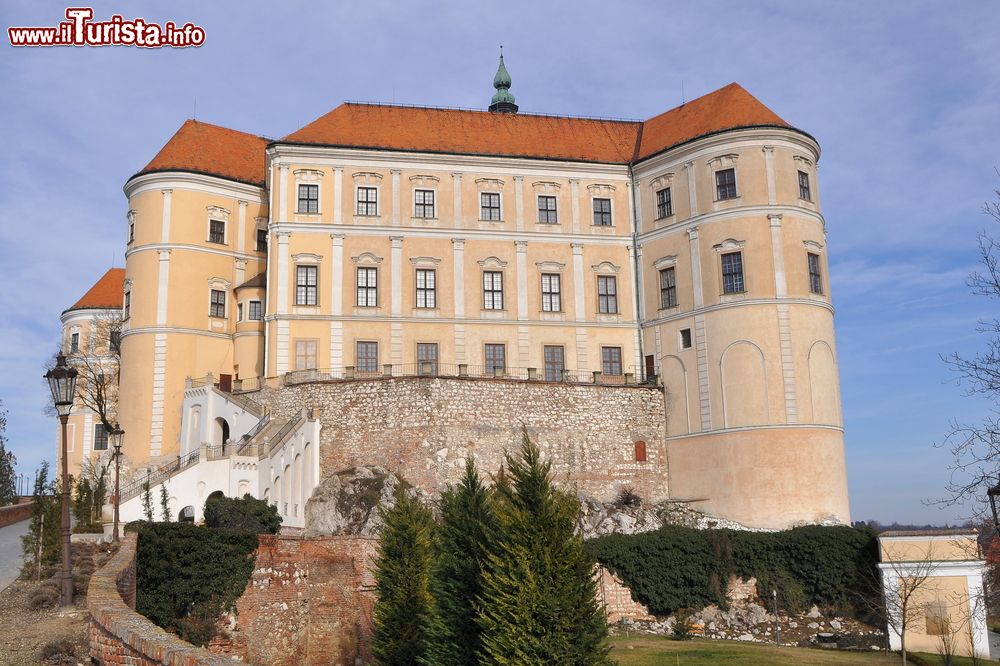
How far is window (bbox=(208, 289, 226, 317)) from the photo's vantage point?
48.0 metres

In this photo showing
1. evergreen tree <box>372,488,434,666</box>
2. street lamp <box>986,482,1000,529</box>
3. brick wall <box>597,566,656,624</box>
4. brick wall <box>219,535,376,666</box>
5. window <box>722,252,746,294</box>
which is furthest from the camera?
window <box>722,252,746,294</box>

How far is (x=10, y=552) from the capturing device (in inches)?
1176

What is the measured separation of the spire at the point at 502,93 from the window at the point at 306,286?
22.8 m

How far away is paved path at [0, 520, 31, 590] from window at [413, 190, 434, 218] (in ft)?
71.6

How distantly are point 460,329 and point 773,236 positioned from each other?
49.1ft

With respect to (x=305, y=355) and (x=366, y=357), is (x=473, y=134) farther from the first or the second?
(x=305, y=355)

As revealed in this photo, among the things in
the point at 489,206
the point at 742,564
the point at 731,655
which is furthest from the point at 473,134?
the point at 731,655

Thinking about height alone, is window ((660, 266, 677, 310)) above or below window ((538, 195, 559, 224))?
below

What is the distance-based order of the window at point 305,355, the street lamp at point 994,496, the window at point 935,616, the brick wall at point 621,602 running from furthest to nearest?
the window at point 305,355
the brick wall at point 621,602
the window at point 935,616
the street lamp at point 994,496

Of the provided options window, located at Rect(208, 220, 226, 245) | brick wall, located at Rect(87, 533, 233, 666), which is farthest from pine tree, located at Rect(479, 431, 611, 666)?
window, located at Rect(208, 220, 226, 245)

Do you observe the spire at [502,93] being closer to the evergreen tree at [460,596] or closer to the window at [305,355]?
the window at [305,355]

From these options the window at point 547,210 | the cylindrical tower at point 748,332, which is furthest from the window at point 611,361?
the window at point 547,210

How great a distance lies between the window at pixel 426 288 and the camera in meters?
46.9

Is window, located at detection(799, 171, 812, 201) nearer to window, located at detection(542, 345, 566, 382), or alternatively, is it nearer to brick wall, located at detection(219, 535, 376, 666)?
window, located at detection(542, 345, 566, 382)
